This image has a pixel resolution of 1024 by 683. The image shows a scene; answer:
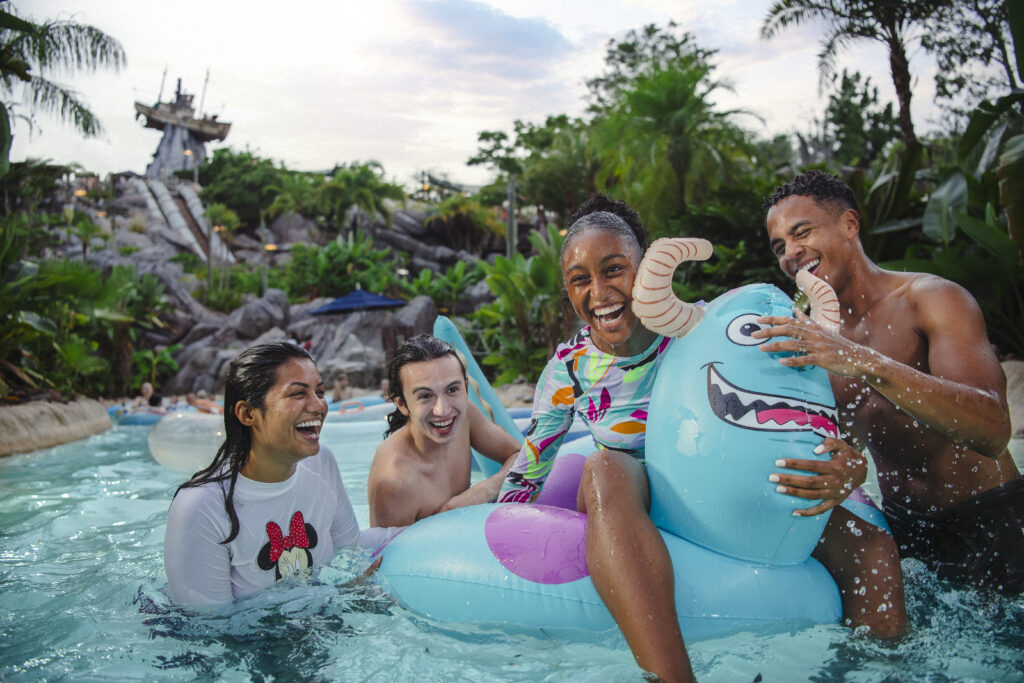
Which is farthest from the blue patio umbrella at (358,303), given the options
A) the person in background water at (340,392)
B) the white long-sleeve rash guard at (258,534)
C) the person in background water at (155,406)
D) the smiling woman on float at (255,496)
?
the smiling woman on float at (255,496)

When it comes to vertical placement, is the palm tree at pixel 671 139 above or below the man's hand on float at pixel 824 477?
above

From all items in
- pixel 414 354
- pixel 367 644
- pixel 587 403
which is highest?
pixel 414 354

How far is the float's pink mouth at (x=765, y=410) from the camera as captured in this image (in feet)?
6.46

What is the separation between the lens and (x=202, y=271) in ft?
98.0

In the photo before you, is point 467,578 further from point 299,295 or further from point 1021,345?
point 299,295

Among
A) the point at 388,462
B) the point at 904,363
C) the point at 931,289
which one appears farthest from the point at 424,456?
the point at 931,289

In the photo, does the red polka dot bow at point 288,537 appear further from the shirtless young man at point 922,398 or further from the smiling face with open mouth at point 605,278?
the shirtless young man at point 922,398

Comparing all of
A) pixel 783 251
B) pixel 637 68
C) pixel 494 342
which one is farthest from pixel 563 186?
pixel 783 251

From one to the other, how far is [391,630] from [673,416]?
1.22 meters

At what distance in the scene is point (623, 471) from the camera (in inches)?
82.7

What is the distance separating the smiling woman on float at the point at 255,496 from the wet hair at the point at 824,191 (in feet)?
6.18

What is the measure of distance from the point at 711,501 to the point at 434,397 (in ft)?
4.37

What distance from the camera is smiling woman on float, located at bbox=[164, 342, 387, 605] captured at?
238cm

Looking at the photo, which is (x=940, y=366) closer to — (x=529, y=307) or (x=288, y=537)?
(x=288, y=537)
